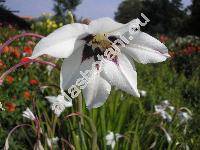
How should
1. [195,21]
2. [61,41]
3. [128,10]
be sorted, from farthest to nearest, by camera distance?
[128,10], [195,21], [61,41]

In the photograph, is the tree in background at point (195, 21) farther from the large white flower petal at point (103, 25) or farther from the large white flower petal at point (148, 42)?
the large white flower petal at point (103, 25)

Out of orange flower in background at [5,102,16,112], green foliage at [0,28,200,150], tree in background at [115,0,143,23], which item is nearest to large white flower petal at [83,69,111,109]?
green foliage at [0,28,200,150]

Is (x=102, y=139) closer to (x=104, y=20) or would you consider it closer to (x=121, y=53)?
(x=121, y=53)

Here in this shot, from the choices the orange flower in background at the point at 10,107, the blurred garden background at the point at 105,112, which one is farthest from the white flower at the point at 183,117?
the orange flower in background at the point at 10,107

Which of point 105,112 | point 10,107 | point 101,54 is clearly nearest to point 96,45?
point 101,54

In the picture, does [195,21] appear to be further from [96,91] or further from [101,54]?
[96,91]

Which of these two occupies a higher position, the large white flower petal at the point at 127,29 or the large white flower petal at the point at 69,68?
the large white flower petal at the point at 127,29
